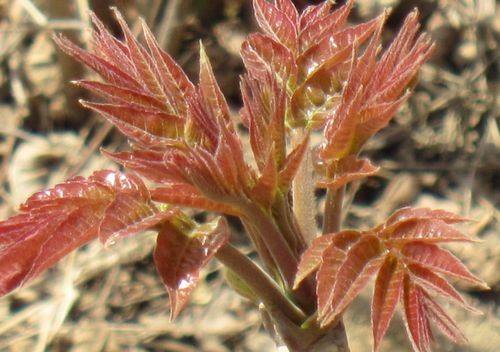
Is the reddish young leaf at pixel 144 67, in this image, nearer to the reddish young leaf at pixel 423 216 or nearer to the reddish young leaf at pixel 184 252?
the reddish young leaf at pixel 184 252

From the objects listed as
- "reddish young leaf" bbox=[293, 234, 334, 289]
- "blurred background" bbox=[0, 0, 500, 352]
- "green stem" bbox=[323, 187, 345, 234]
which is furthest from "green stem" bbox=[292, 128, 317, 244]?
"blurred background" bbox=[0, 0, 500, 352]

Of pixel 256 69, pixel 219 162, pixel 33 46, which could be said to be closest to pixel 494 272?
pixel 256 69

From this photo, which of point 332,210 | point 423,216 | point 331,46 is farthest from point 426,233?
point 331,46

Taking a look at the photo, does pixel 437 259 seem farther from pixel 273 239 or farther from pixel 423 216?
pixel 273 239

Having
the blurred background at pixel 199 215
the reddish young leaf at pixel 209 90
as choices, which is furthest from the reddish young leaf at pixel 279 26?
the blurred background at pixel 199 215

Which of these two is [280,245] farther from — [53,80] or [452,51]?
[53,80]

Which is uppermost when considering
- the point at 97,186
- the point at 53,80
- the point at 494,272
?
the point at 97,186
